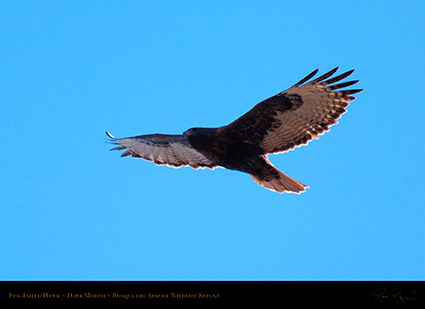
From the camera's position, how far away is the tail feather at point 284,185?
32.9ft

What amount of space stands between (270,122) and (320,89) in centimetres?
92

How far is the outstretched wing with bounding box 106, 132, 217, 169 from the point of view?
1097 cm

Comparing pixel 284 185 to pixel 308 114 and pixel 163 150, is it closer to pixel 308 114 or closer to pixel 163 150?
pixel 308 114
